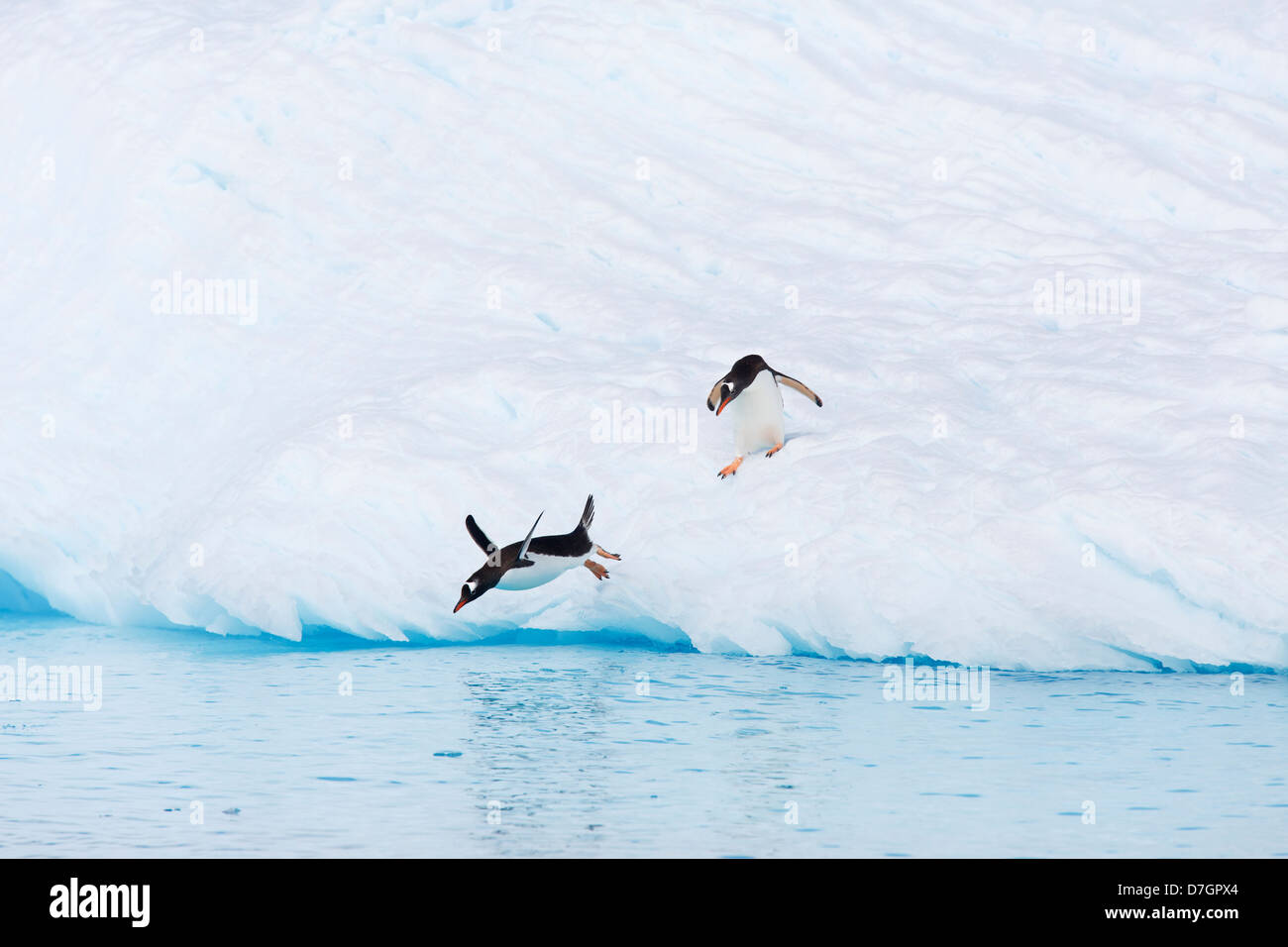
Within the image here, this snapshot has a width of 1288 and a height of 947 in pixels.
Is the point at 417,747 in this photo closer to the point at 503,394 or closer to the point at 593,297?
the point at 503,394

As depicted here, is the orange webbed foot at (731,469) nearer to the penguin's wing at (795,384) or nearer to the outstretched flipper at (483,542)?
the penguin's wing at (795,384)

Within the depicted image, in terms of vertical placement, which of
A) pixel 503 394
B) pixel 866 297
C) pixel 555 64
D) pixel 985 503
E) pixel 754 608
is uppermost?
pixel 555 64

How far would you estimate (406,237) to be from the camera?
35.4ft

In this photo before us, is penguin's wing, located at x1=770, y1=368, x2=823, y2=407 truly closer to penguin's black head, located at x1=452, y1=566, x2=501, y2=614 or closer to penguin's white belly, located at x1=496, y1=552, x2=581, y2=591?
penguin's white belly, located at x1=496, y1=552, x2=581, y2=591

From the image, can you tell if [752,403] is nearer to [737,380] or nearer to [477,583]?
[737,380]

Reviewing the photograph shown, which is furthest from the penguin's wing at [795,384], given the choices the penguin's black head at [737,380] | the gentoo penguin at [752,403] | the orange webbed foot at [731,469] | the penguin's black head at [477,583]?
the penguin's black head at [477,583]

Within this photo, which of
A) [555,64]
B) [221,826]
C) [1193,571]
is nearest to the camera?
[221,826]

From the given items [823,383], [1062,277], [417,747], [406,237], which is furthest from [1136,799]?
[406,237]

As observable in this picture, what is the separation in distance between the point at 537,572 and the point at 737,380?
1649 millimetres

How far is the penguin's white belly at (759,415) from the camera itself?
834cm

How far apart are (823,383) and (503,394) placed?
6.84 ft

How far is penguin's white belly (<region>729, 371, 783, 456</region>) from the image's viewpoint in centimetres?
834

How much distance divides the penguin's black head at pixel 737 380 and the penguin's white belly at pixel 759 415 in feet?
0.16

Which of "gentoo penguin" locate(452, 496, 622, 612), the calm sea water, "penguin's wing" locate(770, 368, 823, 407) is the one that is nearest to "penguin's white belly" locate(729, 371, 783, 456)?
"penguin's wing" locate(770, 368, 823, 407)
